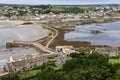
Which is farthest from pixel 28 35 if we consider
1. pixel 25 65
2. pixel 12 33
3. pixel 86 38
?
pixel 25 65

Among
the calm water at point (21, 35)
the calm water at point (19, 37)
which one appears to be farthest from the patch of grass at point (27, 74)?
the calm water at point (21, 35)

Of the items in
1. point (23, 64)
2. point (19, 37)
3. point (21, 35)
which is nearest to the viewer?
point (23, 64)

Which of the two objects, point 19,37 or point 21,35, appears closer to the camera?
point 19,37

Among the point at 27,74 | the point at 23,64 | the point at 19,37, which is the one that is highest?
the point at 27,74

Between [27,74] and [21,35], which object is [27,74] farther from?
[21,35]

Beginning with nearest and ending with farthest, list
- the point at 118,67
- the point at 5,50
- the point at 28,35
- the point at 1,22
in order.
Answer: the point at 118,67 → the point at 5,50 → the point at 28,35 → the point at 1,22

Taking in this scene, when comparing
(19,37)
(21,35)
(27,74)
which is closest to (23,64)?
(27,74)

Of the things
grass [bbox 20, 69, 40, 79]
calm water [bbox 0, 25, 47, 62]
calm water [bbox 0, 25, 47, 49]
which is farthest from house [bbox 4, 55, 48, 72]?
calm water [bbox 0, 25, 47, 49]

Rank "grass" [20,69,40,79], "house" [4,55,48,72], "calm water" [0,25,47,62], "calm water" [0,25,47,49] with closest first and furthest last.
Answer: "grass" [20,69,40,79] < "house" [4,55,48,72] < "calm water" [0,25,47,62] < "calm water" [0,25,47,49]

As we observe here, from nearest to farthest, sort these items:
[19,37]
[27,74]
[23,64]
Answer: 1. [27,74]
2. [23,64]
3. [19,37]

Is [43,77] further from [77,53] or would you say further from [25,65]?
[77,53]

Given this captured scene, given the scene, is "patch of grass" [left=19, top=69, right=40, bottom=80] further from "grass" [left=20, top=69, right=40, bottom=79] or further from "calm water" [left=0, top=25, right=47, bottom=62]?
"calm water" [left=0, top=25, right=47, bottom=62]
